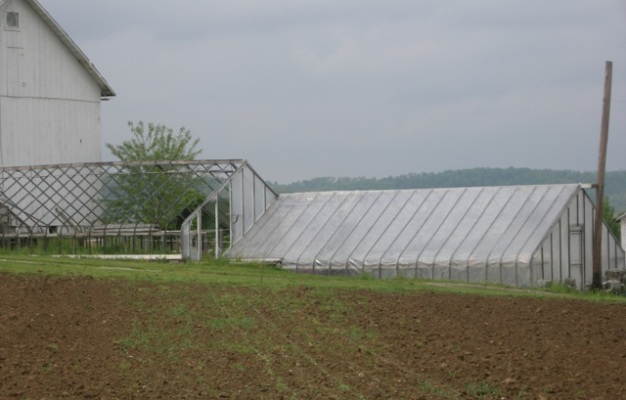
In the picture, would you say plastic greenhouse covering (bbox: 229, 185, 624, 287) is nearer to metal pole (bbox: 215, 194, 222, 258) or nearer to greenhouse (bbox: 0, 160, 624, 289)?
greenhouse (bbox: 0, 160, 624, 289)

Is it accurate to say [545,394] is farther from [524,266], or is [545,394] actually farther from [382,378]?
[524,266]

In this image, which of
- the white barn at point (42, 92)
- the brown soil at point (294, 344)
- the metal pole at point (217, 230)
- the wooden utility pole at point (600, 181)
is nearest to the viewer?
the brown soil at point (294, 344)

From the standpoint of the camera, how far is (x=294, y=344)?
16750 millimetres

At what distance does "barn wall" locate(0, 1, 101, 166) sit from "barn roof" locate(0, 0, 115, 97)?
0.58 feet

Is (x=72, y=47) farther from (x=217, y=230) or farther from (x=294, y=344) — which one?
(x=294, y=344)

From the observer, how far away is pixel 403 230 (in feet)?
111

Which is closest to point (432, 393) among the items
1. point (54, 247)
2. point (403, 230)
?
point (403, 230)

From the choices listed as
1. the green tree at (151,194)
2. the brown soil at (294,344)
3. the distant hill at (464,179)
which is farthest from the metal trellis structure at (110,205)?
the distant hill at (464,179)

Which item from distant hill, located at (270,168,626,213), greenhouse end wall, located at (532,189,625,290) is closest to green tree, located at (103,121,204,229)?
greenhouse end wall, located at (532,189,625,290)

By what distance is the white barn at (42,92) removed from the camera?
139ft

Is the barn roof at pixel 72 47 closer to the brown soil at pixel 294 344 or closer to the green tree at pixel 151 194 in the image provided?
the green tree at pixel 151 194

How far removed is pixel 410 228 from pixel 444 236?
140cm

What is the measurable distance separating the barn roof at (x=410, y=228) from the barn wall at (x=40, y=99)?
11349 millimetres

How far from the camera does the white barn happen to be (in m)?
42.3
